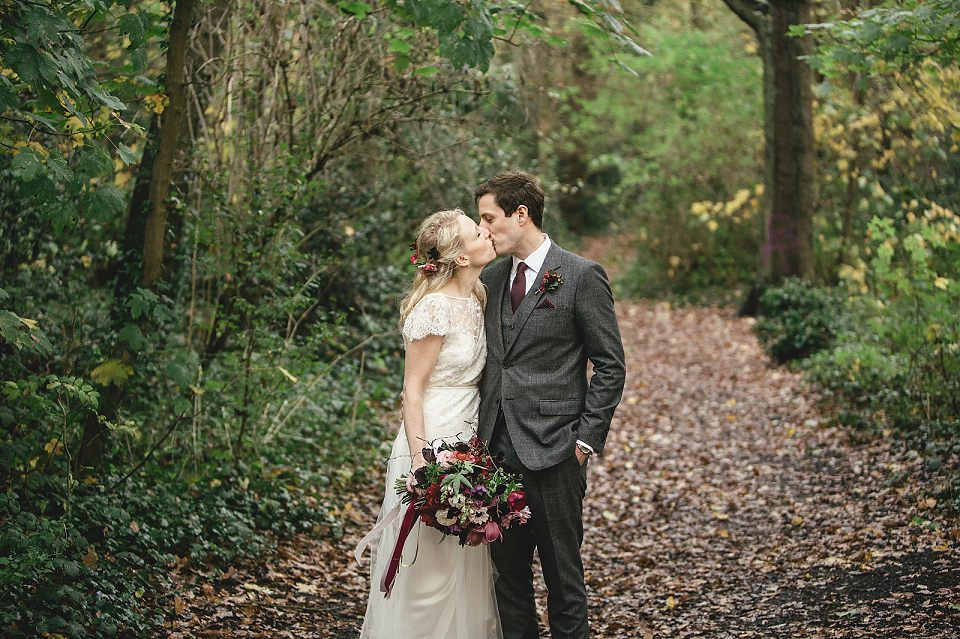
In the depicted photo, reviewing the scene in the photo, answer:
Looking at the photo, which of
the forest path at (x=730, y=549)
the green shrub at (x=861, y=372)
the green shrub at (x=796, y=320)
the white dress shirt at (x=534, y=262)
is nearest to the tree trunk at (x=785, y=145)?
the green shrub at (x=796, y=320)

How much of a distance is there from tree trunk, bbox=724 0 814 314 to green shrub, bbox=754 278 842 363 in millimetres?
587

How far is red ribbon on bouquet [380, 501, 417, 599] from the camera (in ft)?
10.8

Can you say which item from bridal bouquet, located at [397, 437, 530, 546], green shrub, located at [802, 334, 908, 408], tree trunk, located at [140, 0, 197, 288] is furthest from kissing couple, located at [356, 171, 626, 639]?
green shrub, located at [802, 334, 908, 408]

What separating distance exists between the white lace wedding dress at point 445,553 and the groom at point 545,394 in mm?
76

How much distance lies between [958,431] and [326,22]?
19.5 ft

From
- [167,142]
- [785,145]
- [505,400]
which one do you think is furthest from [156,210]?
[785,145]

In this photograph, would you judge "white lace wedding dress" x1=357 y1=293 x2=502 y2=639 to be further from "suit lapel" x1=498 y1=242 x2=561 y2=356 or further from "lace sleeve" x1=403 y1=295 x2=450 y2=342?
"suit lapel" x1=498 y1=242 x2=561 y2=356

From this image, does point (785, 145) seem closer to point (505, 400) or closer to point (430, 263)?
point (430, 263)

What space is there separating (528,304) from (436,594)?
134 cm

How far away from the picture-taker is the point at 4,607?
3256 mm

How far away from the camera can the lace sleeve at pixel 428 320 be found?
3.41m

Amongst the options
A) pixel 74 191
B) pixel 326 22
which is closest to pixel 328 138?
pixel 326 22

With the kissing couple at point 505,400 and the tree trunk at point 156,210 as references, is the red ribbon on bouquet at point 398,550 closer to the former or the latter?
the kissing couple at point 505,400

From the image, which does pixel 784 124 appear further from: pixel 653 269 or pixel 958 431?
pixel 958 431
